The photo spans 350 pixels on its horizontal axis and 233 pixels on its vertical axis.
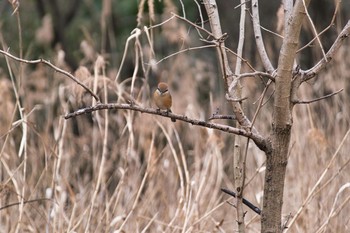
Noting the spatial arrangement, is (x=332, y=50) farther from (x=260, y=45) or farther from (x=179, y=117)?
(x=179, y=117)

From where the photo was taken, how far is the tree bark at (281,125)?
1.46m

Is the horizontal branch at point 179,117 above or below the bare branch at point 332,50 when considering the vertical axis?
below

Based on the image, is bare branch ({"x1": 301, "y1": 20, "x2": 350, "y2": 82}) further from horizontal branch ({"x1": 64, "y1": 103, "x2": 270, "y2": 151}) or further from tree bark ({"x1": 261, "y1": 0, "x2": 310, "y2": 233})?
horizontal branch ({"x1": 64, "y1": 103, "x2": 270, "y2": 151})

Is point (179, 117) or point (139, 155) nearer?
point (179, 117)

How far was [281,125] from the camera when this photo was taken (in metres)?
1.49

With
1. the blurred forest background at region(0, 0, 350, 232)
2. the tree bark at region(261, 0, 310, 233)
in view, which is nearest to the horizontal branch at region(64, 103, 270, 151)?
the tree bark at region(261, 0, 310, 233)

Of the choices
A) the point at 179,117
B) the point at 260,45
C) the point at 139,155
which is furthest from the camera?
the point at 139,155

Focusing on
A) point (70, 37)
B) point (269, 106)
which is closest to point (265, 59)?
point (269, 106)

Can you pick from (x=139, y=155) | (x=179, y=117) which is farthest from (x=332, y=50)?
(x=139, y=155)

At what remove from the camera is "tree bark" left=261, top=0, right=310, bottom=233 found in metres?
1.46

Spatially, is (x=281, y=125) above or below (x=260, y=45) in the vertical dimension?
below

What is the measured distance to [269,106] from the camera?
14.7 feet

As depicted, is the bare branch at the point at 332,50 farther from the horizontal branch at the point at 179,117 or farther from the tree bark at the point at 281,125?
the horizontal branch at the point at 179,117

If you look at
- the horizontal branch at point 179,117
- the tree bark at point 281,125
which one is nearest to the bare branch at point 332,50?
the tree bark at point 281,125
